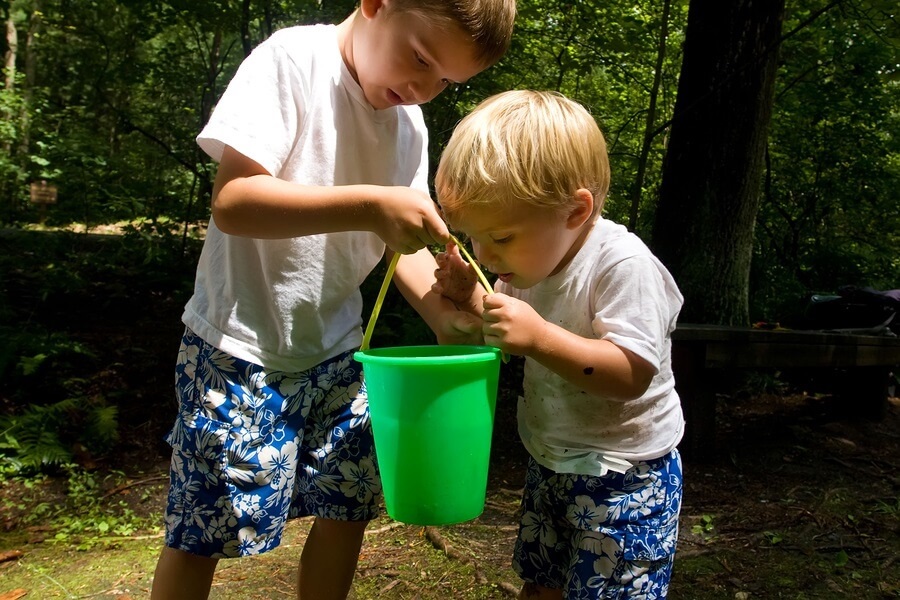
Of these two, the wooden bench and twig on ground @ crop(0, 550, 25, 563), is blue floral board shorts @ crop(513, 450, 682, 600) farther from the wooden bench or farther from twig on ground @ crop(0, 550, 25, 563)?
twig on ground @ crop(0, 550, 25, 563)

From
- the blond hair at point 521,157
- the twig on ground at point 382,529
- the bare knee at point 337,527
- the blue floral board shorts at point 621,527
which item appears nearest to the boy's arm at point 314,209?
the blond hair at point 521,157

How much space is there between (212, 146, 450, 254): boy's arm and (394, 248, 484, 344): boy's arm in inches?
12.1

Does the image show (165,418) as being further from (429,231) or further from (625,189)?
(625,189)

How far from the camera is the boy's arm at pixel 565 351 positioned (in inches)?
48.4

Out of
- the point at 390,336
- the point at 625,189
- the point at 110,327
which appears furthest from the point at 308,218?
the point at 625,189

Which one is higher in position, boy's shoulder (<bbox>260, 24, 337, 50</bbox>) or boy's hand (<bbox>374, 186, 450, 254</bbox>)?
boy's shoulder (<bbox>260, 24, 337, 50</bbox>)

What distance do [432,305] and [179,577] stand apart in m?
0.79

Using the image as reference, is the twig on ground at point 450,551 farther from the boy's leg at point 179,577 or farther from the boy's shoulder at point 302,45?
the boy's shoulder at point 302,45

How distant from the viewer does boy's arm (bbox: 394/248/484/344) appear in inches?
59.9

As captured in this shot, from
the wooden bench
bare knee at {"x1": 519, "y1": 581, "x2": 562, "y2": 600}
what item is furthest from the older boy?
the wooden bench

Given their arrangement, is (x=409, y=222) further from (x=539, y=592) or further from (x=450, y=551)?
(x=450, y=551)

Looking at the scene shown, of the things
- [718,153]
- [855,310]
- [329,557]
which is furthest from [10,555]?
[855,310]

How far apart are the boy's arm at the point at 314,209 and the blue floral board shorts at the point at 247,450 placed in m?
0.34

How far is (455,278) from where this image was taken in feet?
5.10
